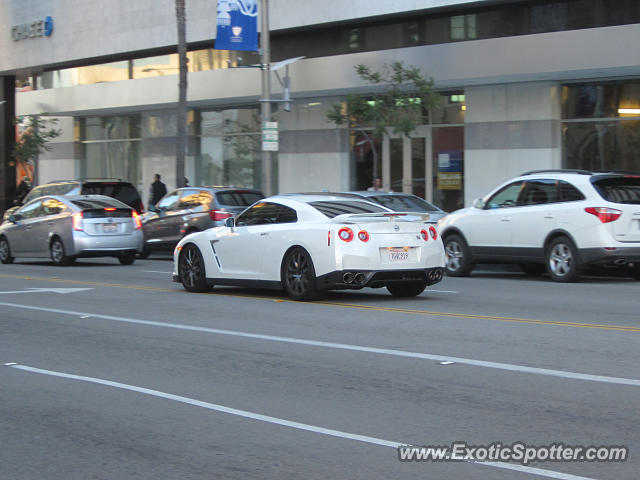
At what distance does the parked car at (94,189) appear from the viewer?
82.6 feet

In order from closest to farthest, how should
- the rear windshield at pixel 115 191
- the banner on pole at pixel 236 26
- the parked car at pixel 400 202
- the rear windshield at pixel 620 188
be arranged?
the rear windshield at pixel 620 188 < the parked car at pixel 400 202 < the rear windshield at pixel 115 191 < the banner on pole at pixel 236 26

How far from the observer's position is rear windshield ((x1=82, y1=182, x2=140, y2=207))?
2552 centimetres

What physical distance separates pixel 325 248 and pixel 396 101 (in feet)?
45.1

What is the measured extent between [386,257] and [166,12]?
24662 millimetres

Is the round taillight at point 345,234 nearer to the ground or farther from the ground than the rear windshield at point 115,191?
nearer to the ground

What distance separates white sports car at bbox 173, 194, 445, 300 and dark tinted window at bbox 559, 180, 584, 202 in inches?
151

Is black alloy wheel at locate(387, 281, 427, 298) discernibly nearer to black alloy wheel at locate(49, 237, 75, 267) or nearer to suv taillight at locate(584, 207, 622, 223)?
suv taillight at locate(584, 207, 622, 223)

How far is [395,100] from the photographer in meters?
25.8

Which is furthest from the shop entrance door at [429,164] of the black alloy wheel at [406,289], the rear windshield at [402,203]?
the black alloy wheel at [406,289]

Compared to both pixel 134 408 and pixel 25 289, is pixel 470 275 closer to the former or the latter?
pixel 25 289

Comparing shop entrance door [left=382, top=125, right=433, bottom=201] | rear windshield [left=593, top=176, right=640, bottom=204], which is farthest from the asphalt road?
shop entrance door [left=382, top=125, right=433, bottom=201]

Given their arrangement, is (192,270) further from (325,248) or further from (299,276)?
(325,248)

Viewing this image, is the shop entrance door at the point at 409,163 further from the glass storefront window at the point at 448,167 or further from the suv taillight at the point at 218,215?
the suv taillight at the point at 218,215

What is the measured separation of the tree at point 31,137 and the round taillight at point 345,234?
3015cm
